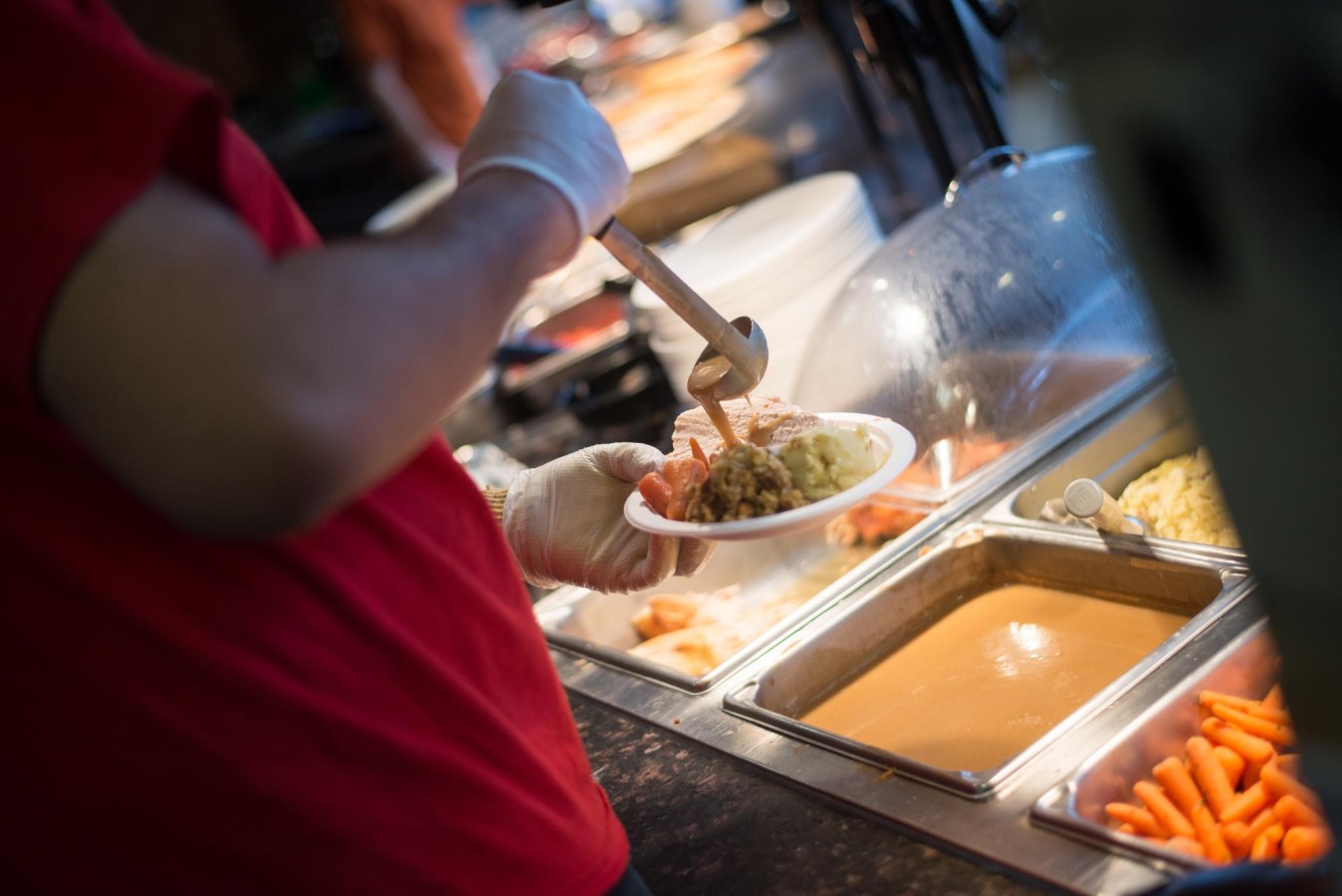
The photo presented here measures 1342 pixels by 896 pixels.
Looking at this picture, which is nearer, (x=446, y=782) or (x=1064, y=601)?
(x=446, y=782)

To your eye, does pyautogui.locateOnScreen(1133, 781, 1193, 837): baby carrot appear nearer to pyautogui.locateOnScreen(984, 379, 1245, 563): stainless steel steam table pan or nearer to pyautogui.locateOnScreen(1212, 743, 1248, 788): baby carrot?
pyautogui.locateOnScreen(1212, 743, 1248, 788): baby carrot

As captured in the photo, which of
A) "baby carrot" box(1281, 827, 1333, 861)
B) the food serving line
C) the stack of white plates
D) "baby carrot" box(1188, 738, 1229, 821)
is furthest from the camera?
the stack of white plates

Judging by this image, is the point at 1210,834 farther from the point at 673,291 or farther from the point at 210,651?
the point at 210,651

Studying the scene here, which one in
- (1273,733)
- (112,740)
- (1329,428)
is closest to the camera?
(1329,428)

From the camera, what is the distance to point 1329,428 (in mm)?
636

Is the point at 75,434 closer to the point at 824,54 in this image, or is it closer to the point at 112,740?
the point at 112,740

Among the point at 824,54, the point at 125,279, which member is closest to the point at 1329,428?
the point at 125,279

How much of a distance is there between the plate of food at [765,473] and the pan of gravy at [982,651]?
1.10 feet

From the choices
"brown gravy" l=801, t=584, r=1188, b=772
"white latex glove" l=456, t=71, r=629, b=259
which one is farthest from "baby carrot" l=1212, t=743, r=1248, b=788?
"white latex glove" l=456, t=71, r=629, b=259

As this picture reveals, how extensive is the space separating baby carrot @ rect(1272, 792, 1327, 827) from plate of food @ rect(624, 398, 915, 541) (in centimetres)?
50

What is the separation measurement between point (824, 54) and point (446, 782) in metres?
4.54

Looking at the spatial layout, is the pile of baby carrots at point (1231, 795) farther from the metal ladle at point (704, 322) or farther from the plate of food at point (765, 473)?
the metal ladle at point (704, 322)

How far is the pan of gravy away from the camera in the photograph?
144 centimetres

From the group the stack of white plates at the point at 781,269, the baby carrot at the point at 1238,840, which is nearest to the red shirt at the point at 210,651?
the baby carrot at the point at 1238,840
